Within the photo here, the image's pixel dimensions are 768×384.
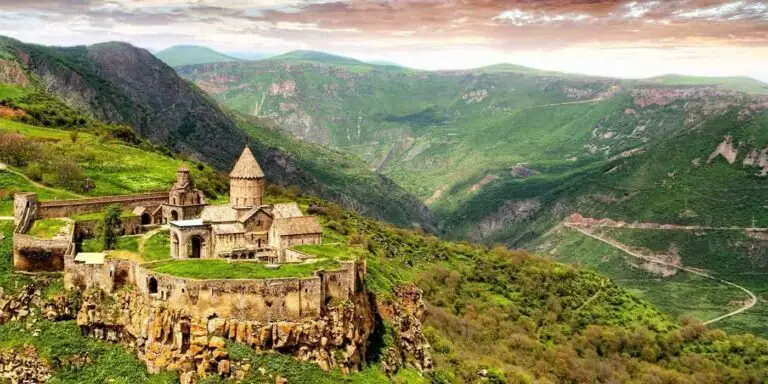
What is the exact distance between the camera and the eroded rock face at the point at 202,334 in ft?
127

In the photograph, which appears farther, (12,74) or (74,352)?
(12,74)

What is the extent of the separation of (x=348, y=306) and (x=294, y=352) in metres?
4.64

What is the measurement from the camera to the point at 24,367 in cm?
4166

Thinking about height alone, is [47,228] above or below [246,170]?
below

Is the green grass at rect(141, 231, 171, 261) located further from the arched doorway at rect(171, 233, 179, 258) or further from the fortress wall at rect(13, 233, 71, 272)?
the fortress wall at rect(13, 233, 71, 272)

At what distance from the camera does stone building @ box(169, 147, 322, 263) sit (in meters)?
48.3

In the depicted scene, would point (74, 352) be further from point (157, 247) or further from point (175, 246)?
point (157, 247)

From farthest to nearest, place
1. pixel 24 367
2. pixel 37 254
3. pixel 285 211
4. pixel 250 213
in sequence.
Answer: pixel 285 211
pixel 250 213
pixel 37 254
pixel 24 367

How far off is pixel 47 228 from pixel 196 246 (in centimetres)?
1054

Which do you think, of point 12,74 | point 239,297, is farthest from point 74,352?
point 12,74

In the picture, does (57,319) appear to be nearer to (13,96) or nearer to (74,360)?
(74,360)

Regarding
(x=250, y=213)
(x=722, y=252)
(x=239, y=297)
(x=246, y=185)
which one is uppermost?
(x=246, y=185)

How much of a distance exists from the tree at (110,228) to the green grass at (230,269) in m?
8.25

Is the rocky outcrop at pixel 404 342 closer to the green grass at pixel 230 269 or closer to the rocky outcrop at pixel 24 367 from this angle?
the green grass at pixel 230 269
